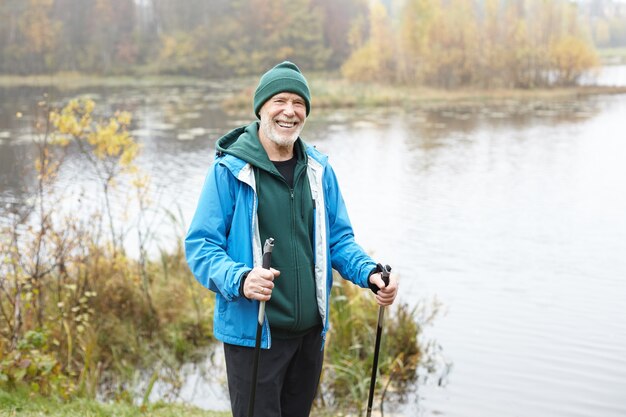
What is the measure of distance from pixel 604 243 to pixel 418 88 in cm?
3050

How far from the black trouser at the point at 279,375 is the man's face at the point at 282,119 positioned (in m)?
0.76

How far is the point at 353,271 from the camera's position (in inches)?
123

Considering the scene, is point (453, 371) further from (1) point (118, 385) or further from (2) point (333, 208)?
(2) point (333, 208)

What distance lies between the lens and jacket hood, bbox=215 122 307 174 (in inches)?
114

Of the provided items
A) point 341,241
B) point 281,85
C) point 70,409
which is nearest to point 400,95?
point 70,409

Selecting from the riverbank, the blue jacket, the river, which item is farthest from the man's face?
the riverbank

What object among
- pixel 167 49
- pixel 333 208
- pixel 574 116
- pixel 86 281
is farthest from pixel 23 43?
pixel 333 208

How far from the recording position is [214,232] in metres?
2.85

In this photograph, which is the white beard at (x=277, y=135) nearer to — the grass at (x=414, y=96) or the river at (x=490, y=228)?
the river at (x=490, y=228)

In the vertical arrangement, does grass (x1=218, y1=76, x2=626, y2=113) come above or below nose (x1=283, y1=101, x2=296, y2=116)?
above

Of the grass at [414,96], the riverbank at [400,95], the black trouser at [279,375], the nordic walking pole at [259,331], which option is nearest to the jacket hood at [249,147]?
the nordic walking pole at [259,331]

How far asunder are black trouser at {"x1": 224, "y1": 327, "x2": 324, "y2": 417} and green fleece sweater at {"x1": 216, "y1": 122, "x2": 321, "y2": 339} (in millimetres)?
72

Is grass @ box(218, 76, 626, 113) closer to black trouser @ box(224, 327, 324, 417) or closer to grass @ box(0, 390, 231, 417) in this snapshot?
grass @ box(0, 390, 231, 417)

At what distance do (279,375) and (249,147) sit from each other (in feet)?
2.87
